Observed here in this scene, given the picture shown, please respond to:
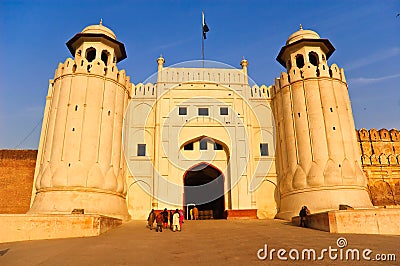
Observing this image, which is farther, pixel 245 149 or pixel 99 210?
pixel 245 149

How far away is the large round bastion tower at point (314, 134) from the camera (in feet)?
56.1

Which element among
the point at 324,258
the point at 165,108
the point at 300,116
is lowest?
the point at 324,258

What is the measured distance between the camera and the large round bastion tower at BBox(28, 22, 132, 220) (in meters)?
16.1

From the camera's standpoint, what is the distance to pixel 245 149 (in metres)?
20.6

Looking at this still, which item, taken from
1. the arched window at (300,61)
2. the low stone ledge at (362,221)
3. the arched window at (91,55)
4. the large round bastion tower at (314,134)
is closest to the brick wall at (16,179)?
the arched window at (91,55)

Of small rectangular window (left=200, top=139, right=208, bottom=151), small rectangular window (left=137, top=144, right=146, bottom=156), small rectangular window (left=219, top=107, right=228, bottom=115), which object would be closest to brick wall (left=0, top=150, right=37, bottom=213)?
small rectangular window (left=137, top=144, right=146, bottom=156)

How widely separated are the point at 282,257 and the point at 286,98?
14.7m

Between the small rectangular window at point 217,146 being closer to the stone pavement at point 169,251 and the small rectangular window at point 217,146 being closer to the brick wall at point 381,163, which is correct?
the stone pavement at point 169,251

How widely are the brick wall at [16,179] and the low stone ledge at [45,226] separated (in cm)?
918

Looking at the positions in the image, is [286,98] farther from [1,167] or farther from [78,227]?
[1,167]

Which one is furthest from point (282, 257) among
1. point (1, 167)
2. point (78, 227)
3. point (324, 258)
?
point (1, 167)

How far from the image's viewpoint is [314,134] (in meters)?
18.3

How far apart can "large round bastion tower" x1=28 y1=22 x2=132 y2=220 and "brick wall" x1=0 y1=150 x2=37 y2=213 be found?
84.6 inches

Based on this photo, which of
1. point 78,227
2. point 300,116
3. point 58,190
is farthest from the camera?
point 300,116
